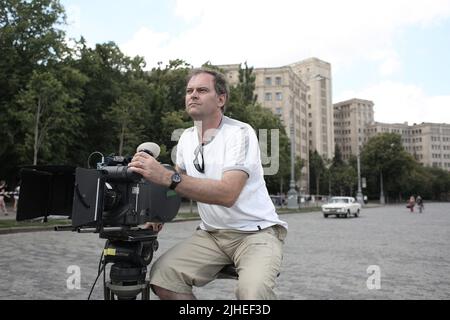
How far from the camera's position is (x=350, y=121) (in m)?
162

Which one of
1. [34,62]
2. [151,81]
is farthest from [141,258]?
[151,81]

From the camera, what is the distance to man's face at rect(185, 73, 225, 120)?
2734 mm

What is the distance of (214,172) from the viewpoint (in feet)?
8.69

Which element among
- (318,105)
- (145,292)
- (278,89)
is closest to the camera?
(145,292)

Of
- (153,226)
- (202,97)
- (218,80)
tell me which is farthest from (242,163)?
(153,226)

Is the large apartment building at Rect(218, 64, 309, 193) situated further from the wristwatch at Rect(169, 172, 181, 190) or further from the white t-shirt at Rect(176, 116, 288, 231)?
the wristwatch at Rect(169, 172, 181, 190)

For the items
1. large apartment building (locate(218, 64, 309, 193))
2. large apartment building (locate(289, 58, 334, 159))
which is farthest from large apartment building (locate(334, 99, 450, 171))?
large apartment building (locate(218, 64, 309, 193))

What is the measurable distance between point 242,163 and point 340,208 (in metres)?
27.8

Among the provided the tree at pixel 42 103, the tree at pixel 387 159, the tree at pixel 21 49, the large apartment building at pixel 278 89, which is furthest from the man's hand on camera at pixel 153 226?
the large apartment building at pixel 278 89

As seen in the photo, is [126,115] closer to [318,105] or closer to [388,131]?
[318,105]

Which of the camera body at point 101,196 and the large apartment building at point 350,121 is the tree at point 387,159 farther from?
the large apartment building at point 350,121

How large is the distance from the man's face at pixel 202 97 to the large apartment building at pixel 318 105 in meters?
129

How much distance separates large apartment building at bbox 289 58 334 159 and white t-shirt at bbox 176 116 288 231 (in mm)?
129326
